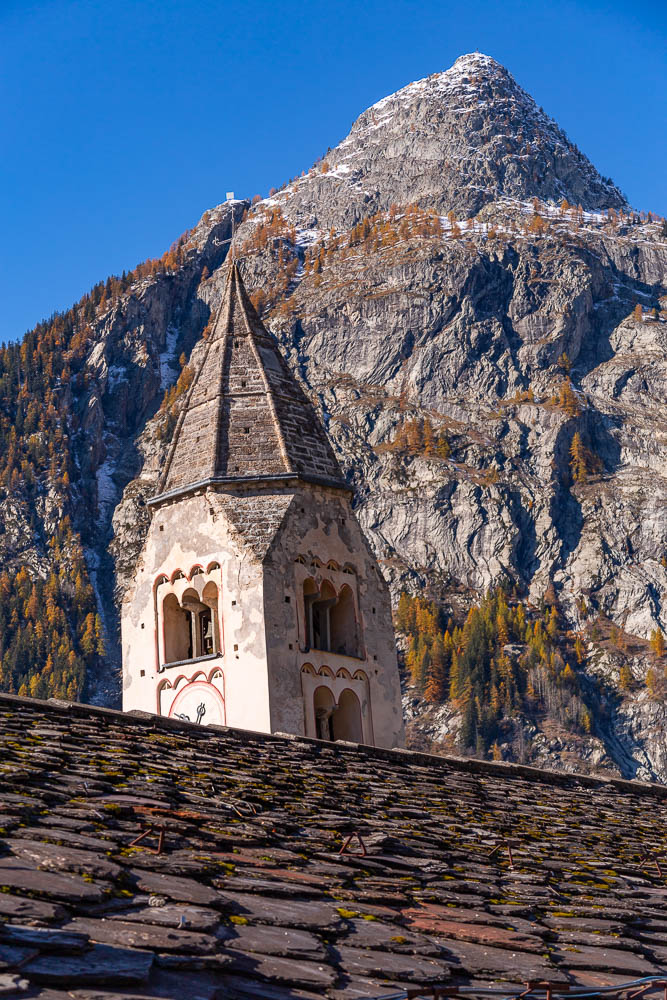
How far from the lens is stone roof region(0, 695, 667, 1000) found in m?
6.93

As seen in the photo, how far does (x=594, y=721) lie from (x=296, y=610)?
17202cm

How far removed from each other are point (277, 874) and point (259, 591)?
14956 mm

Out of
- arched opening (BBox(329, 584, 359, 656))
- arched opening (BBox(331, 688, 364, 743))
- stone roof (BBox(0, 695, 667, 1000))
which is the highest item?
arched opening (BBox(329, 584, 359, 656))

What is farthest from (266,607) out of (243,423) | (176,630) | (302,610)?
(243,423)

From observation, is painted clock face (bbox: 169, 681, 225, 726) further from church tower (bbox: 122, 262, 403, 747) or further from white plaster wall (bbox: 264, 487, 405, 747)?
white plaster wall (bbox: 264, 487, 405, 747)

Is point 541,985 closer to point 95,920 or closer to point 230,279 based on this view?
point 95,920

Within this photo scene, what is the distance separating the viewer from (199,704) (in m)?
24.5

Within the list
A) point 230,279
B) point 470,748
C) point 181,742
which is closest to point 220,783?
point 181,742

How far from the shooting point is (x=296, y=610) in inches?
971

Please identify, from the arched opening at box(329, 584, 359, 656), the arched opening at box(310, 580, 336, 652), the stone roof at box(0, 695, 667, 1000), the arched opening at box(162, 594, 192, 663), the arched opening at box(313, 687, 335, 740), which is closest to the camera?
the stone roof at box(0, 695, 667, 1000)

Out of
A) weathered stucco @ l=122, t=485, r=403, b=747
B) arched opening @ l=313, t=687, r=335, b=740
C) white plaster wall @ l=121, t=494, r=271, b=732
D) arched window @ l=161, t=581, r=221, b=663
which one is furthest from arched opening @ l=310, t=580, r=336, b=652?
arched window @ l=161, t=581, r=221, b=663

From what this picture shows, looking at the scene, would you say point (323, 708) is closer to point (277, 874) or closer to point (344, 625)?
point (344, 625)

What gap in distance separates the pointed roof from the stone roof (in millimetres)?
10610

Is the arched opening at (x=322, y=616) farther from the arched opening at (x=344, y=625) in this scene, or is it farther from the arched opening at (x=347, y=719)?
the arched opening at (x=347, y=719)
